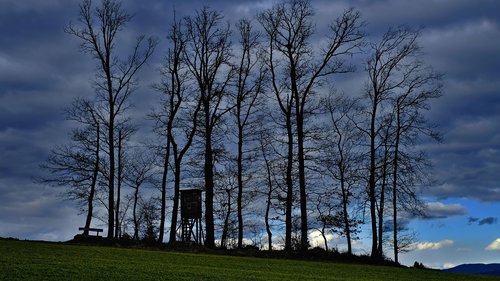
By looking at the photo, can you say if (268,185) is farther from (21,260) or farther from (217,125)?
(21,260)

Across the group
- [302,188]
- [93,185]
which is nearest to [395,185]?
[302,188]

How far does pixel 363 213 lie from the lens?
127ft

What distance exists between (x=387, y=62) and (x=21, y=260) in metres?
27.3

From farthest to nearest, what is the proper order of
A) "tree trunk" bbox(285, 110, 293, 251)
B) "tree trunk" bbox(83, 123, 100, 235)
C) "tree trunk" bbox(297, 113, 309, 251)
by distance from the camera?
"tree trunk" bbox(83, 123, 100, 235), "tree trunk" bbox(285, 110, 293, 251), "tree trunk" bbox(297, 113, 309, 251)

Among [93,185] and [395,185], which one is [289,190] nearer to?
[395,185]

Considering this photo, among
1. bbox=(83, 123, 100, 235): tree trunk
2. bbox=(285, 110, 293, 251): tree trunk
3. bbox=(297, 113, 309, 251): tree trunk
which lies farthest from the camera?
bbox=(83, 123, 100, 235): tree trunk

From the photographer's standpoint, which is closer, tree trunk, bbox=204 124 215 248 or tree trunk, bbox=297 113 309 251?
tree trunk, bbox=297 113 309 251

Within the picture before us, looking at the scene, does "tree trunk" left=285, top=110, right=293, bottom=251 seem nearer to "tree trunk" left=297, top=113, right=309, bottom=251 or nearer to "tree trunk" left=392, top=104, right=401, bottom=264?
"tree trunk" left=297, top=113, right=309, bottom=251

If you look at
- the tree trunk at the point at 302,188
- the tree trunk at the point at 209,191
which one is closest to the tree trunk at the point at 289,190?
the tree trunk at the point at 302,188

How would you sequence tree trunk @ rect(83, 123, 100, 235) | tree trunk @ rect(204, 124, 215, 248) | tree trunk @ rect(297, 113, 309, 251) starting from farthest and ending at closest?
1. tree trunk @ rect(83, 123, 100, 235)
2. tree trunk @ rect(204, 124, 215, 248)
3. tree trunk @ rect(297, 113, 309, 251)

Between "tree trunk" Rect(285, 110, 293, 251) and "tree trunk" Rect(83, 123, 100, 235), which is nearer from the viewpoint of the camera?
"tree trunk" Rect(285, 110, 293, 251)

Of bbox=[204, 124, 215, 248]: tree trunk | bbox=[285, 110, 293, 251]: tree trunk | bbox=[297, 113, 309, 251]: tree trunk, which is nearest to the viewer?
bbox=[297, 113, 309, 251]: tree trunk

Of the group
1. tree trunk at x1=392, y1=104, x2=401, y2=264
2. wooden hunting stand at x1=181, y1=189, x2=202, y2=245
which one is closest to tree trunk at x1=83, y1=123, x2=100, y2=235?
wooden hunting stand at x1=181, y1=189, x2=202, y2=245

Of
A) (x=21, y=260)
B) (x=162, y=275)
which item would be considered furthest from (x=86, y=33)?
(x=162, y=275)
